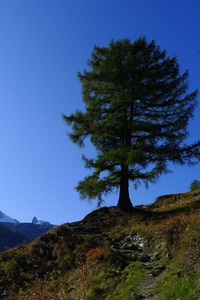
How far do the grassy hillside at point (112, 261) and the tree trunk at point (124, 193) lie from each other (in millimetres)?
941

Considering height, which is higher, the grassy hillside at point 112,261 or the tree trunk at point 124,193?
the tree trunk at point 124,193

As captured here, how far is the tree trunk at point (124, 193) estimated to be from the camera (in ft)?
67.6

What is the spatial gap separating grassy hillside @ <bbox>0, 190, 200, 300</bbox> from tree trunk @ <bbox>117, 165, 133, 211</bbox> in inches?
37.0

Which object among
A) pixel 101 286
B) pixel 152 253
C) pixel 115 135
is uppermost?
pixel 115 135

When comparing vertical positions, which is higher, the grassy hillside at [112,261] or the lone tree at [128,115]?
the lone tree at [128,115]

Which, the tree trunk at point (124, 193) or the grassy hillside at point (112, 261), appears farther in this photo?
the tree trunk at point (124, 193)

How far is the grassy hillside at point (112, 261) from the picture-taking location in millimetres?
8961

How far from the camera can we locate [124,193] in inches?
815

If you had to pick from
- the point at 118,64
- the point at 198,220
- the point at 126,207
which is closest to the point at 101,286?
the point at 198,220

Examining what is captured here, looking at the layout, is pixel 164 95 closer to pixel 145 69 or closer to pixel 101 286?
pixel 145 69

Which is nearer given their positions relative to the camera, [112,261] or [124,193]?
[112,261]

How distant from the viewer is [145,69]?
71.2ft

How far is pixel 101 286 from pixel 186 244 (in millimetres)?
3549

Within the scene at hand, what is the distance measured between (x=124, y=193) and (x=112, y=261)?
887 centimetres
